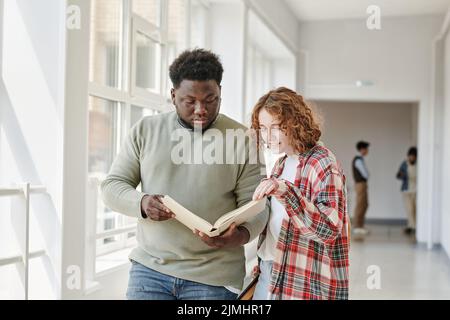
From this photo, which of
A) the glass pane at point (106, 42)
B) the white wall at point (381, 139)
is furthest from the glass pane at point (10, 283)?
the white wall at point (381, 139)

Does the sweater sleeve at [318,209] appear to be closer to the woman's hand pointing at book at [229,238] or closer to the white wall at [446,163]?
the woman's hand pointing at book at [229,238]

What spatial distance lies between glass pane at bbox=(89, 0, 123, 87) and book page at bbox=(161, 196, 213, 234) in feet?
6.17

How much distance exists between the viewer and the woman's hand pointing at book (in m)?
1.85

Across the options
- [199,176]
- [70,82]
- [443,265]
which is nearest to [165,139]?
[199,176]

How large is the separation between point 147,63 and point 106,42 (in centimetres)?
57

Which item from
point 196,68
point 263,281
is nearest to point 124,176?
point 196,68

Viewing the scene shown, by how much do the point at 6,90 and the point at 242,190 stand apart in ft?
4.69

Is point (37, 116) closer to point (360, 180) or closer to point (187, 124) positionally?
point (187, 124)

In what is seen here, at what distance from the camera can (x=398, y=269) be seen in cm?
712

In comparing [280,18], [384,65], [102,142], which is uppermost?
[280,18]

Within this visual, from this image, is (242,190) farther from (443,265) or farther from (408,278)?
(443,265)

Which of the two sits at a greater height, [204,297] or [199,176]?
[199,176]

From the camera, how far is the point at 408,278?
21.4ft

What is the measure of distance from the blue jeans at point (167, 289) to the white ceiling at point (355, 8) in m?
6.96
